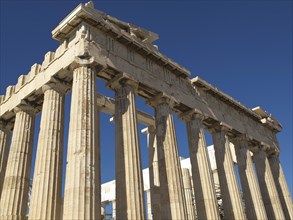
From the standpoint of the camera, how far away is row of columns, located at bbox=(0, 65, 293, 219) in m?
15.1

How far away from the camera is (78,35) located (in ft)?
60.6

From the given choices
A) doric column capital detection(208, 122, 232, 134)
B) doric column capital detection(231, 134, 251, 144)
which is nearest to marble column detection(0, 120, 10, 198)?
doric column capital detection(208, 122, 232, 134)

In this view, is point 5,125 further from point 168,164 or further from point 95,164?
point 168,164

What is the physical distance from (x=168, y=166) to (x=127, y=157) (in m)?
3.53

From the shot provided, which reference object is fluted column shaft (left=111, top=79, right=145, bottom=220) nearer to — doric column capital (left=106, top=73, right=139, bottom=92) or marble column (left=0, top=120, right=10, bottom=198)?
doric column capital (left=106, top=73, right=139, bottom=92)

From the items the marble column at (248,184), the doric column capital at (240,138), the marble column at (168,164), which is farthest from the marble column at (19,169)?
the doric column capital at (240,138)

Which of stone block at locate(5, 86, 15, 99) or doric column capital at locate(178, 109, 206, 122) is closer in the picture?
stone block at locate(5, 86, 15, 99)

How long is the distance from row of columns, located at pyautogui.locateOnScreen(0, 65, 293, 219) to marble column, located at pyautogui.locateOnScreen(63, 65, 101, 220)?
0.13 ft

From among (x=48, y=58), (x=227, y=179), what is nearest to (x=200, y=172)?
(x=227, y=179)

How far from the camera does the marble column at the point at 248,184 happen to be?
25.9 meters

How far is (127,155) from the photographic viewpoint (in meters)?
17.6

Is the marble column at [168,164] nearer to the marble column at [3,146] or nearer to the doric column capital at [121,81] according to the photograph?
the doric column capital at [121,81]

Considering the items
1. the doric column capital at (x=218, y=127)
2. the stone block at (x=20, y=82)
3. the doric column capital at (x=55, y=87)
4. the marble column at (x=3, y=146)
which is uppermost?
the stone block at (x=20, y=82)

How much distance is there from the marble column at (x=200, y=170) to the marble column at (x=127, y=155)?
6101 millimetres
